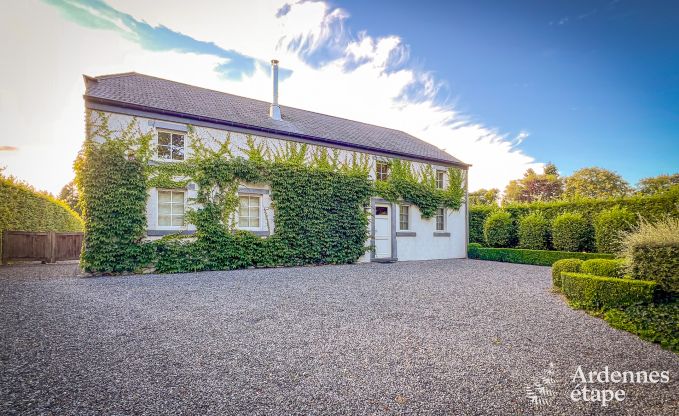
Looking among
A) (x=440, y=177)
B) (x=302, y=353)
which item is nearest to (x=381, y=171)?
(x=440, y=177)

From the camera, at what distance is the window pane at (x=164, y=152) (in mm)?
10594

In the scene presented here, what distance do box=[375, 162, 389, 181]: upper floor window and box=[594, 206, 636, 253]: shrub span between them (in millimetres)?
9055

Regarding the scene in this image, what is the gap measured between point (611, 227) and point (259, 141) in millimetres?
14562

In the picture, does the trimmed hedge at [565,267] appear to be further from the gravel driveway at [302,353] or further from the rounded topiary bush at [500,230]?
the rounded topiary bush at [500,230]

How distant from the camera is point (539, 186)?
1523 inches

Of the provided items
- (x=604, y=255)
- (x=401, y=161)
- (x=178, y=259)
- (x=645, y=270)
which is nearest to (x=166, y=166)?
(x=178, y=259)

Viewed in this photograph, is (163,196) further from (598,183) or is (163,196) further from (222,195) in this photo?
(598,183)

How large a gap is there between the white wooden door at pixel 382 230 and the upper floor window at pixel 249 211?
560 cm

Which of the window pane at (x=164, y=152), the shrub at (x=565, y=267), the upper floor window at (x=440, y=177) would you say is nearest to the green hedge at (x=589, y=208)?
the upper floor window at (x=440, y=177)

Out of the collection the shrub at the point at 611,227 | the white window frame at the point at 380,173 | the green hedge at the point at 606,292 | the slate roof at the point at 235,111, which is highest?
the slate roof at the point at 235,111

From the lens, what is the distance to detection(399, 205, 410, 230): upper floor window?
609 inches

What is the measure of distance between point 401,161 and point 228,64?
8999mm

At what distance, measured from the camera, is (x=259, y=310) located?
574cm

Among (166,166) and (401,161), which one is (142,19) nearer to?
(166,166)
